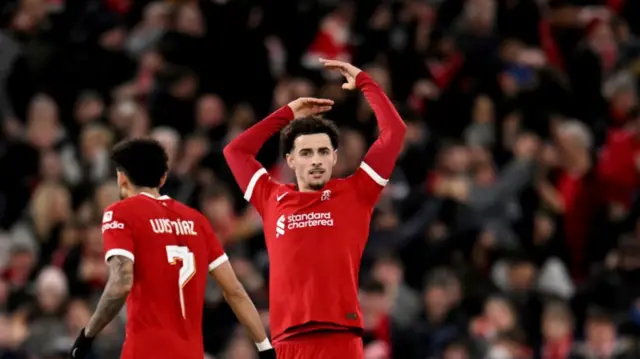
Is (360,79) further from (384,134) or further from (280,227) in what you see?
(280,227)

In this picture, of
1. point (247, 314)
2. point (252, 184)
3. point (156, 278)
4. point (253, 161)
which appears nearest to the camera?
point (156, 278)

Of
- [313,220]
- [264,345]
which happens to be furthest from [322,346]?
A: [313,220]

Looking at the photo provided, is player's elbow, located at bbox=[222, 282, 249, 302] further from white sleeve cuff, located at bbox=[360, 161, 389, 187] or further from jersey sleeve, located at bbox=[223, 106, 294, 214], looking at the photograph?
white sleeve cuff, located at bbox=[360, 161, 389, 187]

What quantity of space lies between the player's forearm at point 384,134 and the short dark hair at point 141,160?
1.27 m

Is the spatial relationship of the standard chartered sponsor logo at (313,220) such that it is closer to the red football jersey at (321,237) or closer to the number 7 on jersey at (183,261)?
the red football jersey at (321,237)

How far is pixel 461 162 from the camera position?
16172mm

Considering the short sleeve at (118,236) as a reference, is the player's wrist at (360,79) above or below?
above

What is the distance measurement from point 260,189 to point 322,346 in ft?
3.61

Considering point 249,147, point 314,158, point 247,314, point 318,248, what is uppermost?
point 249,147

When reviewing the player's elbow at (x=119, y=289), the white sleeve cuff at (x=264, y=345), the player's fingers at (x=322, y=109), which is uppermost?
the player's fingers at (x=322, y=109)

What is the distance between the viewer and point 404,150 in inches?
649

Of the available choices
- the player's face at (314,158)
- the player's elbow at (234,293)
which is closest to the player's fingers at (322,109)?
the player's face at (314,158)

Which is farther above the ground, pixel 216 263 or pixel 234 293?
pixel 216 263

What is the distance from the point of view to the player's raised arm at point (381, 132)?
9.69m
